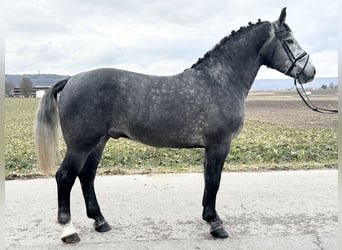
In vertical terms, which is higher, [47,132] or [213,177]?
[47,132]

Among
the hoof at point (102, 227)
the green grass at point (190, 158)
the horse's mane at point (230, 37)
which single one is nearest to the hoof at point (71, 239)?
the hoof at point (102, 227)

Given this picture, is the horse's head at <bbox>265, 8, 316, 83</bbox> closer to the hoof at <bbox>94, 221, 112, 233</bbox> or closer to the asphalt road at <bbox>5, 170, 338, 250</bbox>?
the asphalt road at <bbox>5, 170, 338, 250</bbox>

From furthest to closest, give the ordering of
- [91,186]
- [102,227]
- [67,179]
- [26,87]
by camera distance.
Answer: [26,87] < [91,186] < [102,227] < [67,179]

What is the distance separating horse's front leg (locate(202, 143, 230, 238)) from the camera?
3127 millimetres

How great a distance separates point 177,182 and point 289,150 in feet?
10.4

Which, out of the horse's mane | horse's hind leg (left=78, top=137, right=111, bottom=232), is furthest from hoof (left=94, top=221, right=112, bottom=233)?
the horse's mane

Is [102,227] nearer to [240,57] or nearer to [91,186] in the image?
[91,186]

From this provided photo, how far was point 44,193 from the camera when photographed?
4363 millimetres

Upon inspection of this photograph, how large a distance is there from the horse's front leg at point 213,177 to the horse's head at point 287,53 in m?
1.01

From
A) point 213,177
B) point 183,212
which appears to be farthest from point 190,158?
point 213,177

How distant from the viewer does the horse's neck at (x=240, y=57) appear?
129 inches

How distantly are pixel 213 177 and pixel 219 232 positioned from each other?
524mm

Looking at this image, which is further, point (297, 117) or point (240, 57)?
point (297, 117)

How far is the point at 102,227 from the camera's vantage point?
3291 millimetres
